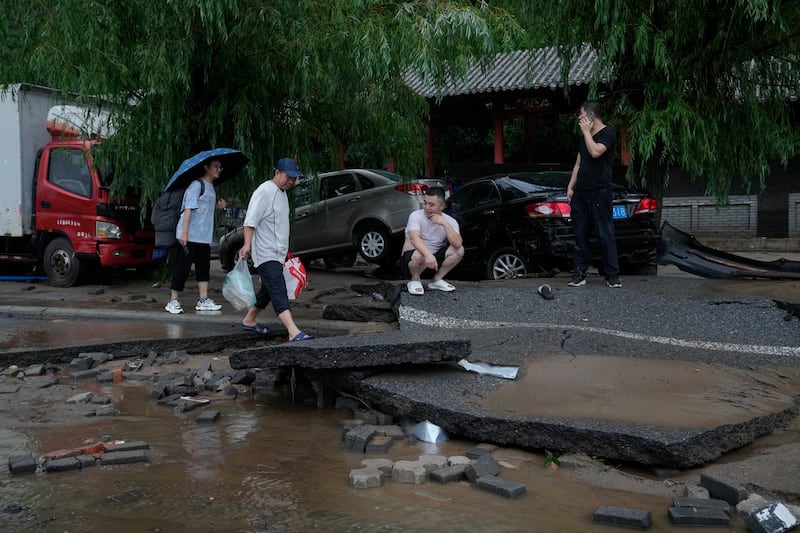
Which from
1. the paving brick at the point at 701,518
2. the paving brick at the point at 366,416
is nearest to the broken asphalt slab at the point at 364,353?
the paving brick at the point at 366,416

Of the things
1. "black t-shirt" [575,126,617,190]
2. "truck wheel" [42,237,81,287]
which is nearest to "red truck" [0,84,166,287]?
"truck wheel" [42,237,81,287]

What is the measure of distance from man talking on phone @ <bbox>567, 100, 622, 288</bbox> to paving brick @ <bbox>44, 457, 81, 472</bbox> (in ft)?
19.2

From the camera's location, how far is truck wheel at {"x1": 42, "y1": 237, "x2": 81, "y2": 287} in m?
12.9

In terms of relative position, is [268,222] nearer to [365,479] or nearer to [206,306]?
[206,306]

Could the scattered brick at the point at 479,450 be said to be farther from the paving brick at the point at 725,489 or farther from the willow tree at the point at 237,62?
the willow tree at the point at 237,62

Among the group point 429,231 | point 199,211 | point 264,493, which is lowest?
point 264,493

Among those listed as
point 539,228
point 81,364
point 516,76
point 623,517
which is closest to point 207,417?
point 81,364

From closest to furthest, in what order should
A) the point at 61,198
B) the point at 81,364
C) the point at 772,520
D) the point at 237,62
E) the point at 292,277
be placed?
1. the point at 772,520
2. the point at 81,364
3. the point at 292,277
4. the point at 237,62
5. the point at 61,198

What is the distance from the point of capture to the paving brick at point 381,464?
4496 millimetres

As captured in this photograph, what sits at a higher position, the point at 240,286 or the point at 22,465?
the point at 240,286

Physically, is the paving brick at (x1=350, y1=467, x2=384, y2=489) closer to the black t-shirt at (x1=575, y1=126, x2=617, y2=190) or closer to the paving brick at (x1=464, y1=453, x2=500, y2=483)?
the paving brick at (x1=464, y1=453, x2=500, y2=483)

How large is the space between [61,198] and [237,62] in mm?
3894

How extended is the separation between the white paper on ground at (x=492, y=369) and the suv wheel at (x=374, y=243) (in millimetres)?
8459

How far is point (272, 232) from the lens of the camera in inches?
294
